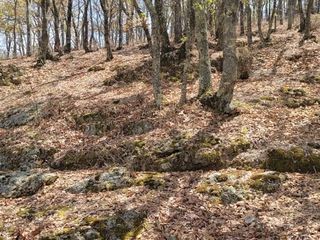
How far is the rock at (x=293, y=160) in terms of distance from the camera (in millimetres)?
9688

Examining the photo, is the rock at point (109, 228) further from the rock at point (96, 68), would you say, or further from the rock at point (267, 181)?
the rock at point (96, 68)

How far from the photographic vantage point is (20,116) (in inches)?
587

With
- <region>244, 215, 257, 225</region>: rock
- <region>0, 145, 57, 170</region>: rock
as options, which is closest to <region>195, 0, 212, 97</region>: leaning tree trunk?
<region>0, 145, 57, 170</region>: rock

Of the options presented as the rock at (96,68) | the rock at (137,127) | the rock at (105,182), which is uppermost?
the rock at (96,68)

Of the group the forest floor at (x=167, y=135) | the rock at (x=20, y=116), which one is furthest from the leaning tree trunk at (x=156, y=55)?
the rock at (x=20, y=116)

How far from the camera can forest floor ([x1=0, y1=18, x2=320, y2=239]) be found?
26.6 ft

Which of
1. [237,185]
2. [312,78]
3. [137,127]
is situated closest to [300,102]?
[312,78]

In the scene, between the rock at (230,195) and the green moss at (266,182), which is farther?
the green moss at (266,182)

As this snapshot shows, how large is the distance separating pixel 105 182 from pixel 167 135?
2.61m

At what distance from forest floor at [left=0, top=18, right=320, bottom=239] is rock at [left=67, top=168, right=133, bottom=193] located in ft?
0.72

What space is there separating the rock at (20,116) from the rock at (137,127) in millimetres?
3820

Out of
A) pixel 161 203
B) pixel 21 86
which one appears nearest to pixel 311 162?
pixel 161 203

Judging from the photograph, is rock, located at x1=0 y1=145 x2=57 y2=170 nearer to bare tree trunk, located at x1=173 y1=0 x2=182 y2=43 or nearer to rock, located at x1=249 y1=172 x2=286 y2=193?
rock, located at x1=249 y1=172 x2=286 y2=193

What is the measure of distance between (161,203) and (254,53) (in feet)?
40.8
